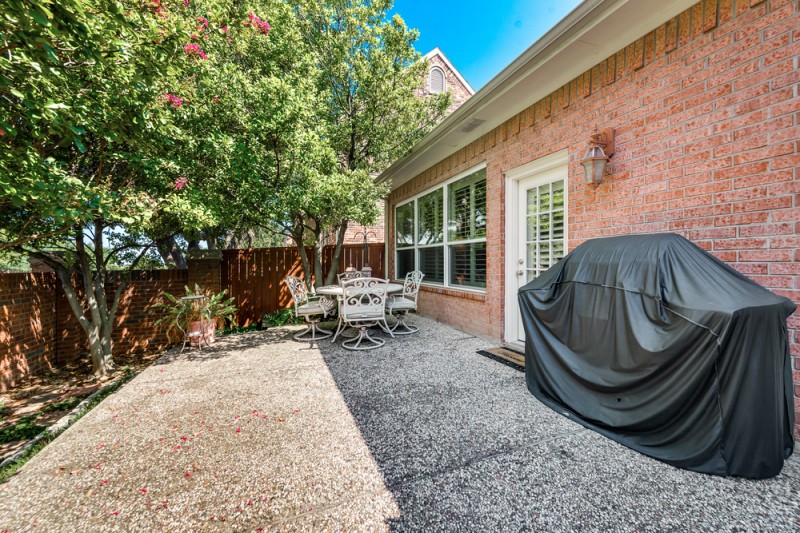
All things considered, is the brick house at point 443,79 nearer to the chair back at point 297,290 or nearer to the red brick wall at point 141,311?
the chair back at point 297,290

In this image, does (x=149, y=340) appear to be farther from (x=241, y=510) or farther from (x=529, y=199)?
(x=529, y=199)

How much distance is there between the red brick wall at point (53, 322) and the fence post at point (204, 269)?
0.83 ft

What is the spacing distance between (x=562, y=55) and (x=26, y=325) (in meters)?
7.58

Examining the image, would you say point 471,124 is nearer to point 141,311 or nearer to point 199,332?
point 199,332

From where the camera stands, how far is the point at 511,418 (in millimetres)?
2461

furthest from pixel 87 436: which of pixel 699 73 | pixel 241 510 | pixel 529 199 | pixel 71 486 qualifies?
pixel 699 73

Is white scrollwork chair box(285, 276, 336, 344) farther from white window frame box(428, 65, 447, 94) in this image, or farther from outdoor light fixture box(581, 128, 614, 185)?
white window frame box(428, 65, 447, 94)

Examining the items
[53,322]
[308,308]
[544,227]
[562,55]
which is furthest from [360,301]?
[53,322]

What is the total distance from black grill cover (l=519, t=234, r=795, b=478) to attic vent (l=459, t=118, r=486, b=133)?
2568mm

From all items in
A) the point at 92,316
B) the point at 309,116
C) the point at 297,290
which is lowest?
the point at 92,316

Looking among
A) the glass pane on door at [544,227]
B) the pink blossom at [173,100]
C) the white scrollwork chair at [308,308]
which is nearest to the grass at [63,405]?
the white scrollwork chair at [308,308]

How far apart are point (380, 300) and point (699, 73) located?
394 cm

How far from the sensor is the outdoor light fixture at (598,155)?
2.95 meters

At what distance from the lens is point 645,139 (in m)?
2.70
